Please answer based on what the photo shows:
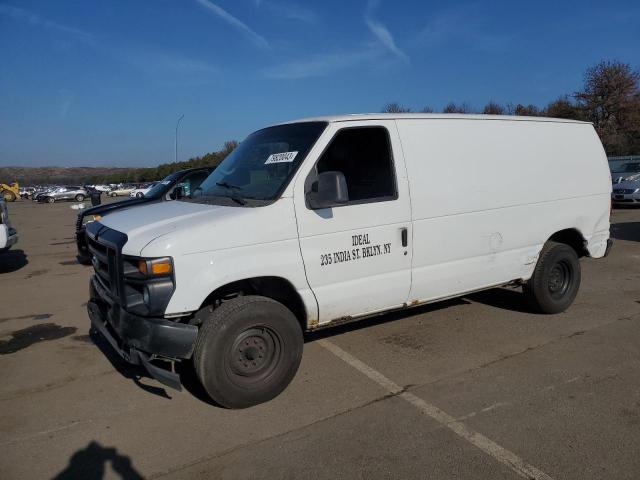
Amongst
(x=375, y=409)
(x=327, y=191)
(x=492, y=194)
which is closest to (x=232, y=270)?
(x=327, y=191)

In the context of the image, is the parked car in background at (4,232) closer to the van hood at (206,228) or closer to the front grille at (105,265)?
the front grille at (105,265)

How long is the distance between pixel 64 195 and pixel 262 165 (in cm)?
5238

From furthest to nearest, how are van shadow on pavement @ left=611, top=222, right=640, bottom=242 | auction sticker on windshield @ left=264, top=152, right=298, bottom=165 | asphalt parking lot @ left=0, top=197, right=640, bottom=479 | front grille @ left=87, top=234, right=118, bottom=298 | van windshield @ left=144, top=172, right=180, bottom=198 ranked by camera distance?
1. van shadow on pavement @ left=611, top=222, right=640, bottom=242
2. van windshield @ left=144, top=172, right=180, bottom=198
3. auction sticker on windshield @ left=264, top=152, right=298, bottom=165
4. front grille @ left=87, top=234, right=118, bottom=298
5. asphalt parking lot @ left=0, top=197, right=640, bottom=479

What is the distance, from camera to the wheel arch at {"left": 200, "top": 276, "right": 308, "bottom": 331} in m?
3.71

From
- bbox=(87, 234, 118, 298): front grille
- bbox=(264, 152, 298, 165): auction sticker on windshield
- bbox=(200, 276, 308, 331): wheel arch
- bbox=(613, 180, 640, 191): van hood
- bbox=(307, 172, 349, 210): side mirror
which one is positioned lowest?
bbox=(200, 276, 308, 331): wheel arch

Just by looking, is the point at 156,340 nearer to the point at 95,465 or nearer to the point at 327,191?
the point at 95,465

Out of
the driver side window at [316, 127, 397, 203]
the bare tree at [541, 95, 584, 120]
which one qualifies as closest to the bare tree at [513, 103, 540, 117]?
the bare tree at [541, 95, 584, 120]

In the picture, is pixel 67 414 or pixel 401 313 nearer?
pixel 67 414

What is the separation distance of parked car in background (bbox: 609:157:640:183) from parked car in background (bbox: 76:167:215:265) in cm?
1508

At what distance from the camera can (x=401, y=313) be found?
5.87 metres

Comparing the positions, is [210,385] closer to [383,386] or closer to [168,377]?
[168,377]

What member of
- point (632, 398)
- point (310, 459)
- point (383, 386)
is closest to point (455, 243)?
point (383, 386)

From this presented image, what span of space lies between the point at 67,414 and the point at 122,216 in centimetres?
162

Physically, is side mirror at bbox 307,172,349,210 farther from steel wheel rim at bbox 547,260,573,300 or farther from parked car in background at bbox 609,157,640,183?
parked car in background at bbox 609,157,640,183
